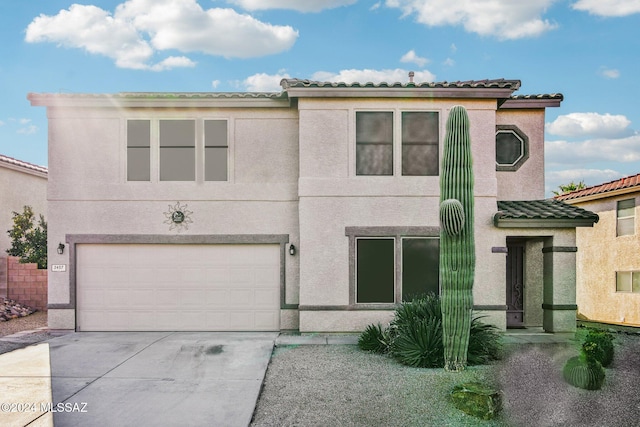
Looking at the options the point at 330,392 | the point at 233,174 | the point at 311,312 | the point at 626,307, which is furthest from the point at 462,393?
the point at 626,307

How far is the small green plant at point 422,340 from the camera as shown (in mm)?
8820

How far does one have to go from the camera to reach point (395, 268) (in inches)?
466

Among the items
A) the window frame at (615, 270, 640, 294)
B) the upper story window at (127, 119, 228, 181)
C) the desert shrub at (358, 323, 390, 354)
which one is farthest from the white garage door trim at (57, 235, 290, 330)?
the window frame at (615, 270, 640, 294)

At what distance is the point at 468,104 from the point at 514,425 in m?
7.98

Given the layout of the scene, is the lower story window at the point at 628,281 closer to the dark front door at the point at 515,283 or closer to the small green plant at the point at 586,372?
the dark front door at the point at 515,283

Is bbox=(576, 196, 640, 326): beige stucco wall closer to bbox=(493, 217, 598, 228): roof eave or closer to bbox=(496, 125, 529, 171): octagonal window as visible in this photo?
bbox=(496, 125, 529, 171): octagonal window

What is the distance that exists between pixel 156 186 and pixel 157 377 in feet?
18.3

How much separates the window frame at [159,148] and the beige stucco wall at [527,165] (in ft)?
24.1

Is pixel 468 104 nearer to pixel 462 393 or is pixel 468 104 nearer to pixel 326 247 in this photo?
pixel 326 247

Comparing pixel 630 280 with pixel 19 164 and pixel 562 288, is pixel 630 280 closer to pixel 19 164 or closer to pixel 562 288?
pixel 562 288

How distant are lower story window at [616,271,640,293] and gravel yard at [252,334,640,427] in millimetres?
6924

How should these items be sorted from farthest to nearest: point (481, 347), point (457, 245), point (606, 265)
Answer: point (606, 265)
point (481, 347)
point (457, 245)

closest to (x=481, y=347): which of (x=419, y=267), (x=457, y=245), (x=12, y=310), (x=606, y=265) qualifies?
(x=457, y=245)

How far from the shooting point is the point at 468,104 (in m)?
12.0
